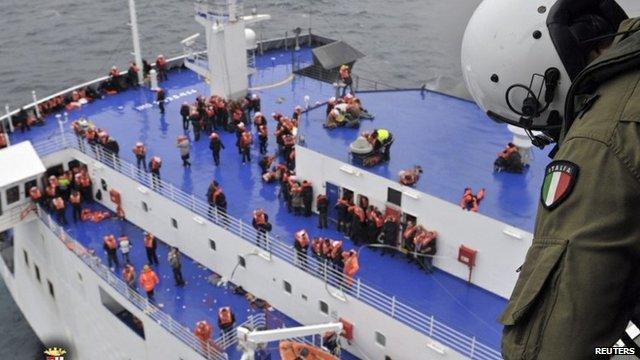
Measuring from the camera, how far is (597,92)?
2.12m

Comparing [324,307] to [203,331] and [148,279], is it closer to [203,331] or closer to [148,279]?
[203,331]

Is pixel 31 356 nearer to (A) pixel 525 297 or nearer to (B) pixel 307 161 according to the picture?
(B) pixel 307 161

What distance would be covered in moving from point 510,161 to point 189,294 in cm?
892

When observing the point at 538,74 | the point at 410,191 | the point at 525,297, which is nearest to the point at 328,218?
the point at 410,191

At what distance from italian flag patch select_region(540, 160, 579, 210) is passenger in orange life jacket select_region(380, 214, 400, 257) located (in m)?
12.9

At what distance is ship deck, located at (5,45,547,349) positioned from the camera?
45.9ft

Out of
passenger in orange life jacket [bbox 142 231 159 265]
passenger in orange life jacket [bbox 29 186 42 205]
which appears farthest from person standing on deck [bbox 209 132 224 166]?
passenger in orange life jacket [bbox 29 186 42 205]

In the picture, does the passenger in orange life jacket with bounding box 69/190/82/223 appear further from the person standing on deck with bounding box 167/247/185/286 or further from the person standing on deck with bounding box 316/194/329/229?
the person standing on deck with bounding box 316/194/329/229

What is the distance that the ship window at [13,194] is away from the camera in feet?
62.4

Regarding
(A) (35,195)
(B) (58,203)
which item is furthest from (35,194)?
(B) (58,203)

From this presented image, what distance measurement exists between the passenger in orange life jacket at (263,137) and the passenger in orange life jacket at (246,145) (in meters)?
0.33

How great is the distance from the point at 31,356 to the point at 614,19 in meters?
25.5

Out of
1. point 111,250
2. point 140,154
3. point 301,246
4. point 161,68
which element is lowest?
point 111,250

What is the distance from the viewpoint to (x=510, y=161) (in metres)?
15.1
